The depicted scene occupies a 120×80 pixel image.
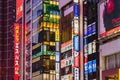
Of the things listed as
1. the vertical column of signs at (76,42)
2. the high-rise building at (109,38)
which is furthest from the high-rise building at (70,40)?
the high-rise building at (109,38)

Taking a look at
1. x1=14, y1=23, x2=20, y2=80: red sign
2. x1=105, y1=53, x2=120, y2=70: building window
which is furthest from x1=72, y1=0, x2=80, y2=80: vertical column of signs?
x1=14, y1=23, x2=20, y2=80: red sign

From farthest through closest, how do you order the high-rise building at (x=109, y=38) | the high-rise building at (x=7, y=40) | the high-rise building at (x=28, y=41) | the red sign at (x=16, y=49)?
the high-rise building at (x=7, y=40) → the high-rise building at (x=28, y=41) → the red sign at (x=16, y=49) → the high-rise building at (x=109, y=38)

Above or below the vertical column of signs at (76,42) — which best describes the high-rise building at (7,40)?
above

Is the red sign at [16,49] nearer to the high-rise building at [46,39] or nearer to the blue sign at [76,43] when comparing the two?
the high-rise building at [46,39]

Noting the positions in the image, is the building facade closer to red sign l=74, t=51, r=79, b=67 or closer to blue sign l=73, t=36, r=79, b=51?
red sign l=74, t=51, r=79, b=67

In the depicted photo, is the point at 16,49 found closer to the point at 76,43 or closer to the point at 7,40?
the point at 76,43

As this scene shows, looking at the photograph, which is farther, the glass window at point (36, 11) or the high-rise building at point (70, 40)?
the glass window at point (36, 11)

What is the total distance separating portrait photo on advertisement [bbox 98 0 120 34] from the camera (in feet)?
178

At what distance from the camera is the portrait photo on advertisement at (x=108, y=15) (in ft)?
178

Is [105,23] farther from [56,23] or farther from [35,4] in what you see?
[35,4]

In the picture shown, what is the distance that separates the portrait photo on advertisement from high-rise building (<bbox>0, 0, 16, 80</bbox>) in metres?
82.4

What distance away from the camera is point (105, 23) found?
2227 inches

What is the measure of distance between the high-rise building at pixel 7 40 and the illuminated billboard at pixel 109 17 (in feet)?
271

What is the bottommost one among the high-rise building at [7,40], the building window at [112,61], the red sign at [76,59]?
the building window at [112,61]
